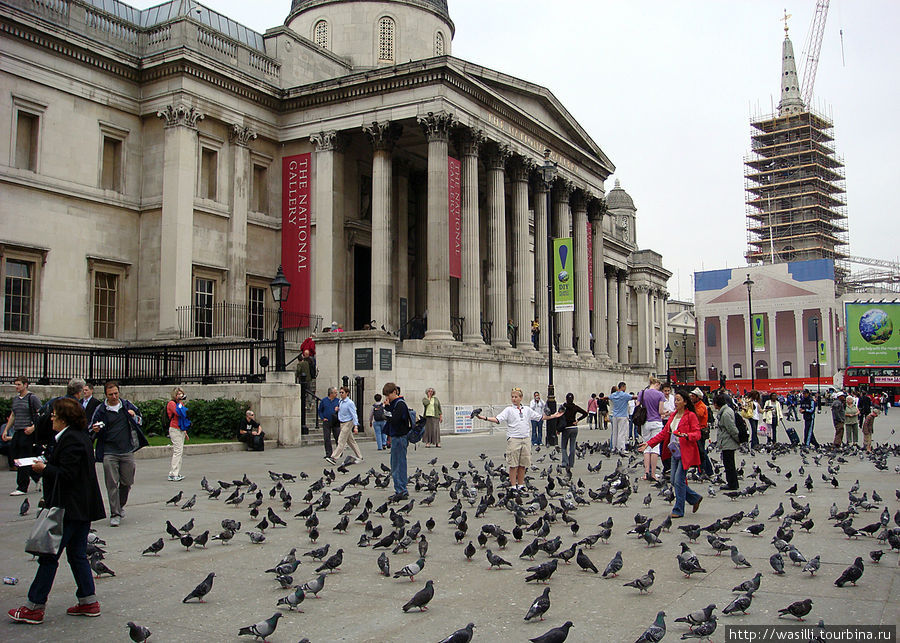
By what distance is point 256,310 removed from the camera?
3394 cm

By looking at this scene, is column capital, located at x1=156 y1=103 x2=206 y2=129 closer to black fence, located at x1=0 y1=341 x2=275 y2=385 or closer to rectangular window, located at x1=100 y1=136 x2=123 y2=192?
rectangular window, located at x1=100 y1=136 x2=123 y2=192

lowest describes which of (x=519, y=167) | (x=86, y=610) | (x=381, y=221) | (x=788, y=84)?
(x=86, y=610)

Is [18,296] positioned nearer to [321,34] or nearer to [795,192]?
[321,34]

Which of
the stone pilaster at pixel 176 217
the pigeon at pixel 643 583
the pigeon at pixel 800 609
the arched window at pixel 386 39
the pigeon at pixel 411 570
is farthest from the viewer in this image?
the arched window at pixel 386 39

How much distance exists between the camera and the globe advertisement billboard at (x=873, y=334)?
3777 inches

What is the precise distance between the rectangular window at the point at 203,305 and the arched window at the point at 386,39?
1470 cm

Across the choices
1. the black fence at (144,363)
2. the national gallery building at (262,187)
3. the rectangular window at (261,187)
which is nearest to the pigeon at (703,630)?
the black fence at (144,363)

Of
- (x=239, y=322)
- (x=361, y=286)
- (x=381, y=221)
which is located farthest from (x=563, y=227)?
(x=239, y=322)

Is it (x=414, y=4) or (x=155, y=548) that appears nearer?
(x=155, y=548)

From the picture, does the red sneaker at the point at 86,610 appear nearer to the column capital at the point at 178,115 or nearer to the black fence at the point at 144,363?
the black fence at the point at 144,363

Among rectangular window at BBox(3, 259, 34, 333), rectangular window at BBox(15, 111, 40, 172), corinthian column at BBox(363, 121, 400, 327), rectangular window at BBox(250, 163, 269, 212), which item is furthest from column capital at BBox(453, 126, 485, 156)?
rectangular window at BBox(3, 259, 34, 333)

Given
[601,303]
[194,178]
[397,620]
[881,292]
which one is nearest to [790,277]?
[881,292]

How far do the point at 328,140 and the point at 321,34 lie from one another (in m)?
9.29

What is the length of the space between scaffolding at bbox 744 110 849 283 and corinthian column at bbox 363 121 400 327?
313ft
